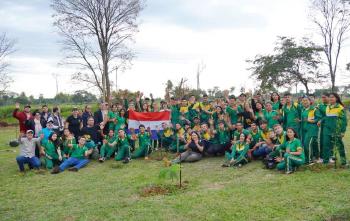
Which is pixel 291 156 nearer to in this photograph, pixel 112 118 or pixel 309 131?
pixel 309 131

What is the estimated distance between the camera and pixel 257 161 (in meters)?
10.1

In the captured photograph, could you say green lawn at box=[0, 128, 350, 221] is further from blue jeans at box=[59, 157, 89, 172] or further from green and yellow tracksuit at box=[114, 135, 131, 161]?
green and yellow tracksuit at box=[114, 135, 131, 161]

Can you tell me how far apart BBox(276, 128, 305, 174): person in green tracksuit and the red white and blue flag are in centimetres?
511

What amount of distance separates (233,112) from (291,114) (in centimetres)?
193

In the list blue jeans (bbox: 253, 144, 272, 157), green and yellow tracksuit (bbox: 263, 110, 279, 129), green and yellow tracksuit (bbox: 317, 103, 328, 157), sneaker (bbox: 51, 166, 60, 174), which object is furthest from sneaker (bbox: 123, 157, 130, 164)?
green and yellow tracksuit (bbox: 317, 103, 328, 157)

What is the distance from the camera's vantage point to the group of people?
8.83 m

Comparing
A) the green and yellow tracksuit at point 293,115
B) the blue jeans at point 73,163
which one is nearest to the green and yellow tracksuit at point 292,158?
the green and yellow tracksuit at point 293,115

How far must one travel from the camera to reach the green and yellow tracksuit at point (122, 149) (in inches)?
453

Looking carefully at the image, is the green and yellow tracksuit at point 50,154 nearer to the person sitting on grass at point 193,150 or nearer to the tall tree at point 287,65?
the person sitting on grass at point 193,150

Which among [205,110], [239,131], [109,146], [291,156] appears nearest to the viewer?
[291,156]

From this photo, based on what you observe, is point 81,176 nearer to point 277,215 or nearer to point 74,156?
point 74,156

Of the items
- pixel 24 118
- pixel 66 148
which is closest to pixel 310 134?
pixel 66 148

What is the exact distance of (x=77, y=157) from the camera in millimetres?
10914

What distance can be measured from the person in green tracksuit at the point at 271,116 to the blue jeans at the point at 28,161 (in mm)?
6609
